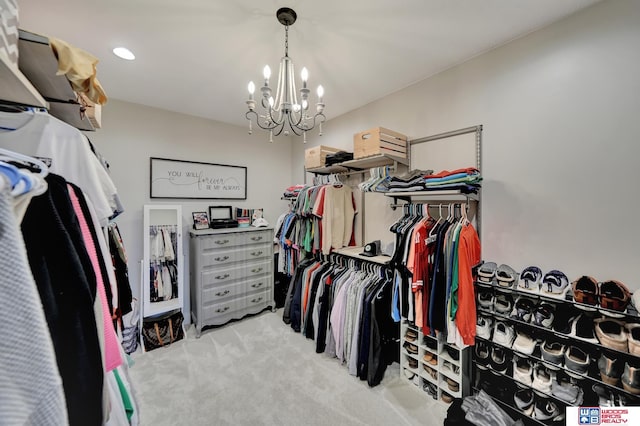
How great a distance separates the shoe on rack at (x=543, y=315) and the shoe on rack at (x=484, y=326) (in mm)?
268

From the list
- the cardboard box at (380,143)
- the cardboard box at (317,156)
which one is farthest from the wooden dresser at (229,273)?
the cardboard box at (380,143)

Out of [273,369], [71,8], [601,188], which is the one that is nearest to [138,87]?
[71,8]

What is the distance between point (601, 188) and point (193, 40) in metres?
2.83

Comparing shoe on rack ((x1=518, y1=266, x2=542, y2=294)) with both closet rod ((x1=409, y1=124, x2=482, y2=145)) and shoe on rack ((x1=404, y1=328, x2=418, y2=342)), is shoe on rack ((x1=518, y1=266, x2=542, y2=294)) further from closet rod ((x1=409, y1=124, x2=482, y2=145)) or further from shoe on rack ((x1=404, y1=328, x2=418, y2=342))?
closet rod ((x1=409, y1=124, x2=482, y2=145))

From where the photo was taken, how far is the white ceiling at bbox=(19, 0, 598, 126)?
1440 mm

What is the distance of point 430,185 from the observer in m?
1.81

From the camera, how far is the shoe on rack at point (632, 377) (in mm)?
1161

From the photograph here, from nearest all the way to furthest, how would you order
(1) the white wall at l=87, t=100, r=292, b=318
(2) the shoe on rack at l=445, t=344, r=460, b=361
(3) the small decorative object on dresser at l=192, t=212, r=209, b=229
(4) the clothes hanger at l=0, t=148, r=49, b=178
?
(4) the clothes hanger at l=0, t=148, r=49, b=178, (2) the shoe on rack at l=445, t=344, r=460, b=361, (1) the white wall at l=87, t=100, r=292, b=318, (3) the small decorative object on dresser at l=192, t=212, r=209, b=229

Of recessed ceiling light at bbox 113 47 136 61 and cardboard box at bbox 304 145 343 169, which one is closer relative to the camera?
recessed ceiling light at bbox 113 47 136 61

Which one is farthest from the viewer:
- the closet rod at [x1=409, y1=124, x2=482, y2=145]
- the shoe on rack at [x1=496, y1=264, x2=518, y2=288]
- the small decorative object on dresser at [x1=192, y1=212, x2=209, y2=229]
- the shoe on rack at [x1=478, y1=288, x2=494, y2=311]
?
the small decorative object on dresser at [x1=192, y1=212, x2=209, y2=229]

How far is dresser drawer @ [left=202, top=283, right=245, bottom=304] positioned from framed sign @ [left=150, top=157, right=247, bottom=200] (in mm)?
1210

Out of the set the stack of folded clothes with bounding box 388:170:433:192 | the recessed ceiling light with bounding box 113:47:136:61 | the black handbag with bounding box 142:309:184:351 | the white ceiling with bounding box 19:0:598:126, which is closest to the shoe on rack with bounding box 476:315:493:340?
the stack of folded clothes with bounding box 388:170:433:192

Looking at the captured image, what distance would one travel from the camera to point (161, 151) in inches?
115

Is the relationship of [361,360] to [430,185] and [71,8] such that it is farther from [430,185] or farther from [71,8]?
[71,8]
